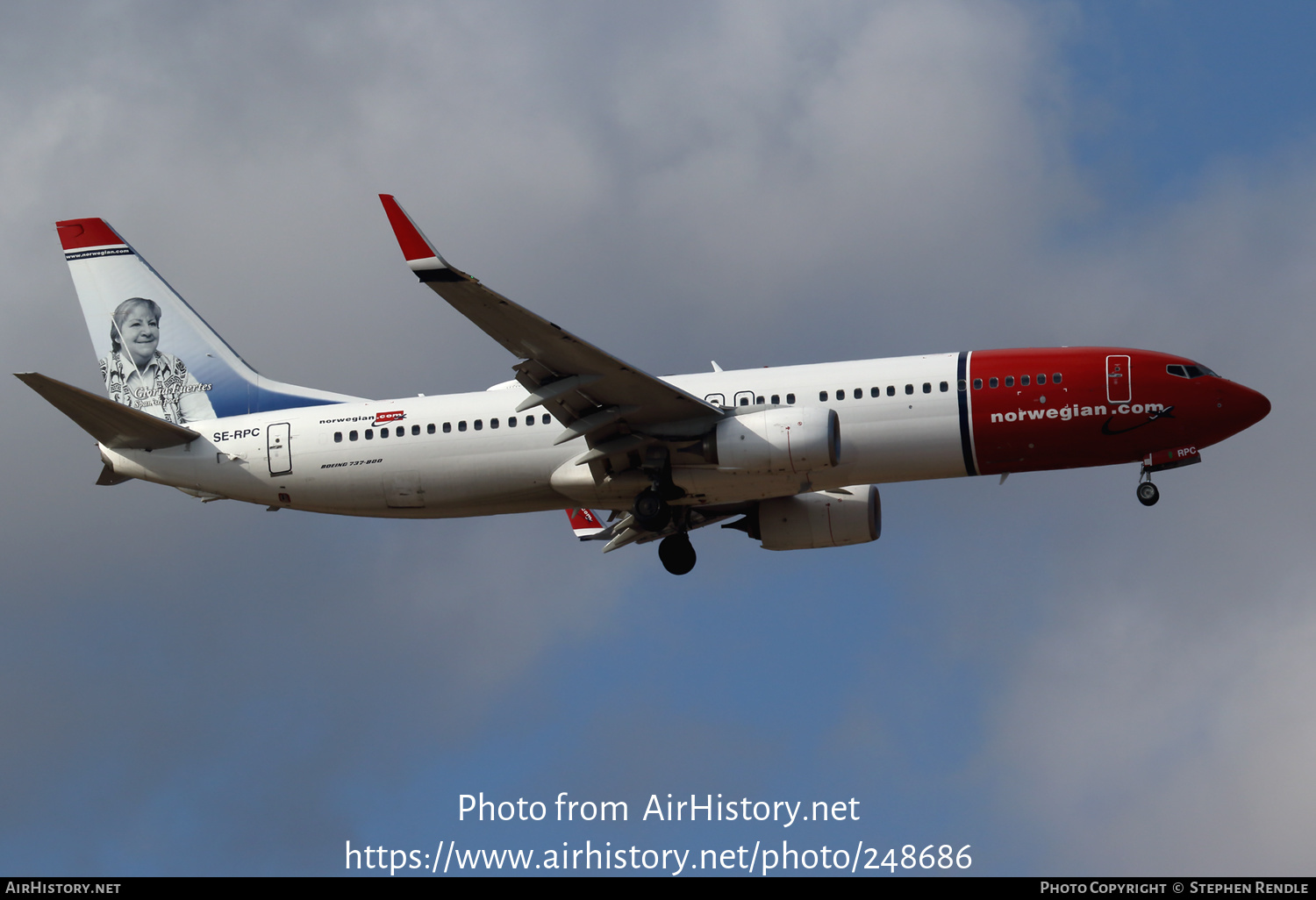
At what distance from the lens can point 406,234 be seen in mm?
31531

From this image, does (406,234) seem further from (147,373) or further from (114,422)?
(147,373)

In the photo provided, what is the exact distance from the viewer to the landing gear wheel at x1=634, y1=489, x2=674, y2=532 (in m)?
38.1

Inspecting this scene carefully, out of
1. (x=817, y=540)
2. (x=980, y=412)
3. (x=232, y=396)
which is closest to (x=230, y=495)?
(x=232, y=396)

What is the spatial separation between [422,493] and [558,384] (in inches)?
211

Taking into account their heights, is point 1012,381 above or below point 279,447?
above

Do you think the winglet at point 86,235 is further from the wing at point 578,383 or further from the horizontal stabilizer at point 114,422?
the wing at point 578,383

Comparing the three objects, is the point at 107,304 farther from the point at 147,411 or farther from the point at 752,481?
the point at 752,481

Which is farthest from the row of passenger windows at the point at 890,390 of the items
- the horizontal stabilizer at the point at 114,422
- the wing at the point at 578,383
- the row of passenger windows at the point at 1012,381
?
the horizontal stabilizer at the point at 114,422

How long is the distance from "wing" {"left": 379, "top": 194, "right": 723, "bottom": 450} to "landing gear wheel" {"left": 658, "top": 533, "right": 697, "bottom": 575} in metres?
5.62

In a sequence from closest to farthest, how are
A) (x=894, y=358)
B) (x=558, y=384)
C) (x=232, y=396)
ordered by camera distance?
(x=558, y=384) < (x=894, y=358) < (x=232, y=396)

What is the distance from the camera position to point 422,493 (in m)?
39.0

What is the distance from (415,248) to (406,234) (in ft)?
1.07

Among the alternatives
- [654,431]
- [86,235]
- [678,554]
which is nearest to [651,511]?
[654,431]

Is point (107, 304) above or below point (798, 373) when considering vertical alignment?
above
